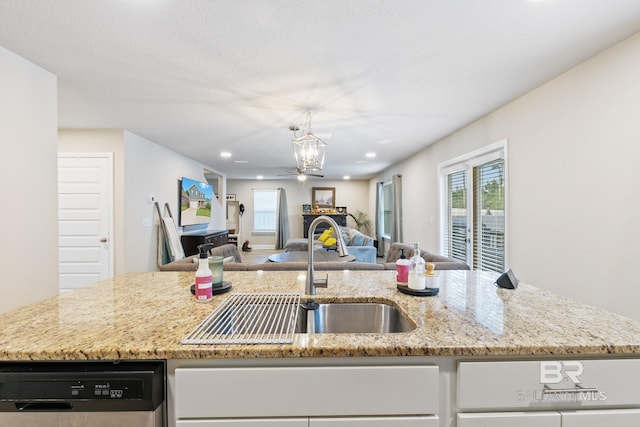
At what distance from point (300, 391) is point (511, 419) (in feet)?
2.06

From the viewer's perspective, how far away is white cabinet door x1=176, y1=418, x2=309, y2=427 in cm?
85

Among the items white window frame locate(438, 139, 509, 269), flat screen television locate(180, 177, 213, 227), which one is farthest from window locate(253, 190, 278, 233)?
white window frame locate(438, 139, 509, 269)

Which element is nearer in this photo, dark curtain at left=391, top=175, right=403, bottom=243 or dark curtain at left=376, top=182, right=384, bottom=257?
dark curtain at left=391, top=175, right=403, bottom=243

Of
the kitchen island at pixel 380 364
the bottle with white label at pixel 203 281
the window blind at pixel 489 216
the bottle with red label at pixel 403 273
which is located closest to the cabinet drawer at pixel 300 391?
the kitchen island at pixel 380 364

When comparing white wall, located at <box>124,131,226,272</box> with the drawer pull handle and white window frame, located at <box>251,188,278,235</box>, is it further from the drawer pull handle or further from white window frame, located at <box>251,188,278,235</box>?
the drawer pull handle

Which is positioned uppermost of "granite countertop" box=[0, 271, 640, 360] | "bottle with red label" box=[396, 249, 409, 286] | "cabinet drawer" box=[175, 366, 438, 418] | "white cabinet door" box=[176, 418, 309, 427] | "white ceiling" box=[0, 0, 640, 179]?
"white ceiling" box=[0, 0, 640, 179]

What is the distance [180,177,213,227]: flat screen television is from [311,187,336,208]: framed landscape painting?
358 centimetres

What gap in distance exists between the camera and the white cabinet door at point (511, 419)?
86 cm

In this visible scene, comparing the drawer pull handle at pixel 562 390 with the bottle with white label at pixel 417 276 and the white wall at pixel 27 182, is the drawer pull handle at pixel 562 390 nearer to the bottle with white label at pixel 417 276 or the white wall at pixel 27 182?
the bottle with white label at pixel 417 276

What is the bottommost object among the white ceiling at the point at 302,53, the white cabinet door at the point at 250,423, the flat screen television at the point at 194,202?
the white cabinet door at the point at 250,423

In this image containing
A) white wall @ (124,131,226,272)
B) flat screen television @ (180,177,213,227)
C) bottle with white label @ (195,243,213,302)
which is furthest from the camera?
flat screen television @ (180,177,213,227)

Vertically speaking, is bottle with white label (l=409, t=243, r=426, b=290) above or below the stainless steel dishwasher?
above

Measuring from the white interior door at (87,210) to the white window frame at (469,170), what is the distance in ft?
15.1

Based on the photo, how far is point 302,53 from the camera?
1978 mm
